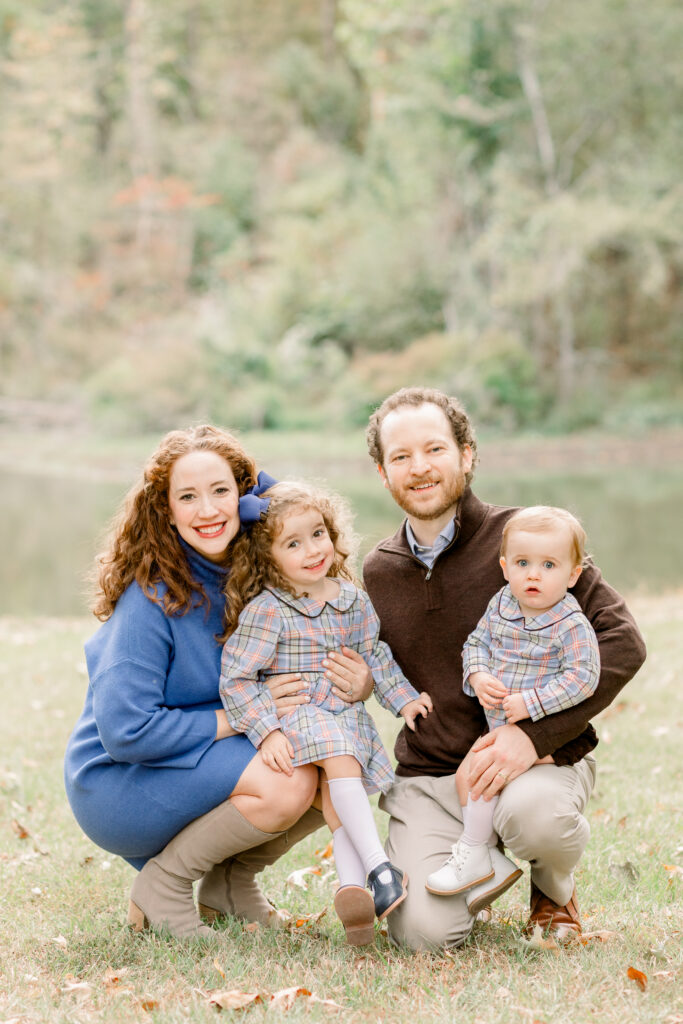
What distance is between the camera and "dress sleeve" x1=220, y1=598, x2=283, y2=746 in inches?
114

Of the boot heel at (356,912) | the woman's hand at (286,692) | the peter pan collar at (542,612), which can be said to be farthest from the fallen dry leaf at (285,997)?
the peter pan collar at (542,612)

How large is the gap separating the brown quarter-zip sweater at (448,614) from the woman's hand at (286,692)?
1.20ft

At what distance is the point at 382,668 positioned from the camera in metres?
3.14

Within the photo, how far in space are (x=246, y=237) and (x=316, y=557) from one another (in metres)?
27.7

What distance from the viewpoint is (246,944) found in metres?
2.89

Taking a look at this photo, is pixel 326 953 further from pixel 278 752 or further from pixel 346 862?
pixel 278 752

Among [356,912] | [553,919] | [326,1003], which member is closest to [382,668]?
[356,912]

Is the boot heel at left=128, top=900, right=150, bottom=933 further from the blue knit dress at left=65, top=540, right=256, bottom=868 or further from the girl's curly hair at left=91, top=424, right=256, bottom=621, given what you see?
the girl's curly hair at left=91, top=424, right=256, bottom=621

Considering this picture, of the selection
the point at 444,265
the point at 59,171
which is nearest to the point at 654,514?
the point at 444,265

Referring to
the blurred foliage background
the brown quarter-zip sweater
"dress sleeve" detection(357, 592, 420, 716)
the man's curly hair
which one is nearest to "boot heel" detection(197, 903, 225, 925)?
the brown quarter-zip sweater

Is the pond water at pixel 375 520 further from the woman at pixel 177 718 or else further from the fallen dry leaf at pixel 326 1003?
the fallen dry leaf at pixel 326 1003

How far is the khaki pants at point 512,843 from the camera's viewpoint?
280cm

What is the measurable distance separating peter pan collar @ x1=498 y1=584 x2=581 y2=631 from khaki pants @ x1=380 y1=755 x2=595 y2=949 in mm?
405

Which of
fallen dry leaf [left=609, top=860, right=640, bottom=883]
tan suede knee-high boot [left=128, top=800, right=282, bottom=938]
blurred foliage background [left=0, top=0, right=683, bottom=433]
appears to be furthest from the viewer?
blurred foliage background [left=0, top=0, right=683, bottom=433]
